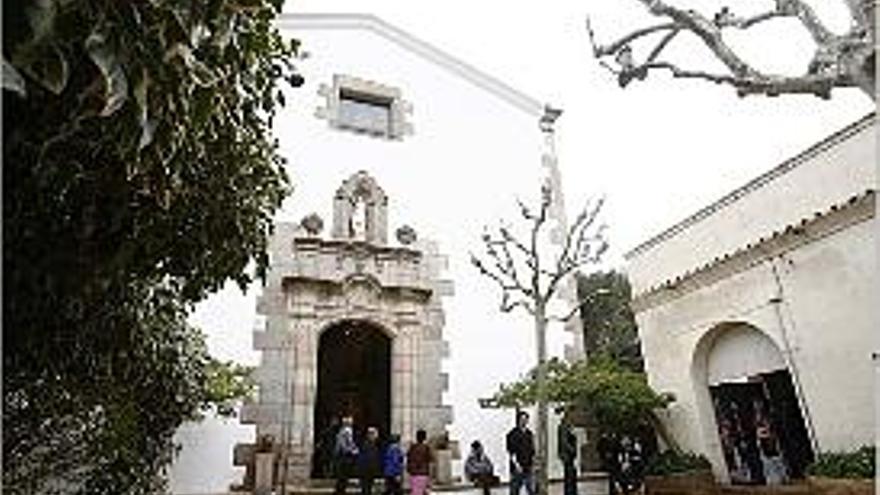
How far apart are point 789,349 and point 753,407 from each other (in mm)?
1469

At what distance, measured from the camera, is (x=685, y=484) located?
11.0m

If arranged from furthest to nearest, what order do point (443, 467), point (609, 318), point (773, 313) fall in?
point (609, 318) < point (443, 467) < point (773, 313)

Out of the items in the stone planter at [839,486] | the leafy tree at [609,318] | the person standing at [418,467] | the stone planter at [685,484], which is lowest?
the stone planter at [839,486]

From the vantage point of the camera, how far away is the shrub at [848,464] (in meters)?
8.35

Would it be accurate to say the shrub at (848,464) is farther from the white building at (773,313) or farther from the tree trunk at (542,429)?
the tree trunk at (542,429)

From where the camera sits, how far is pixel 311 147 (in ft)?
39.5

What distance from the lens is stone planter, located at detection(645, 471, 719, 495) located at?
1100 centimetres

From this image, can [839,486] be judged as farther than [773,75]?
Yes

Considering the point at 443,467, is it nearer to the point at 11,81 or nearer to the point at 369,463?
the point at 369,463

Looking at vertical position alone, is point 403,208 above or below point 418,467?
above

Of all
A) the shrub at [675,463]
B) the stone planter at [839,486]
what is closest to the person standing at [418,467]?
the shrub at [675,463]

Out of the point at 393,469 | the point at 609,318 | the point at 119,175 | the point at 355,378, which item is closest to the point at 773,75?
the point at 119,175

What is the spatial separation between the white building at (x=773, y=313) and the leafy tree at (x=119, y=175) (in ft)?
23.0

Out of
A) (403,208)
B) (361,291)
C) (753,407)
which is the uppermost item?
(403,208)
